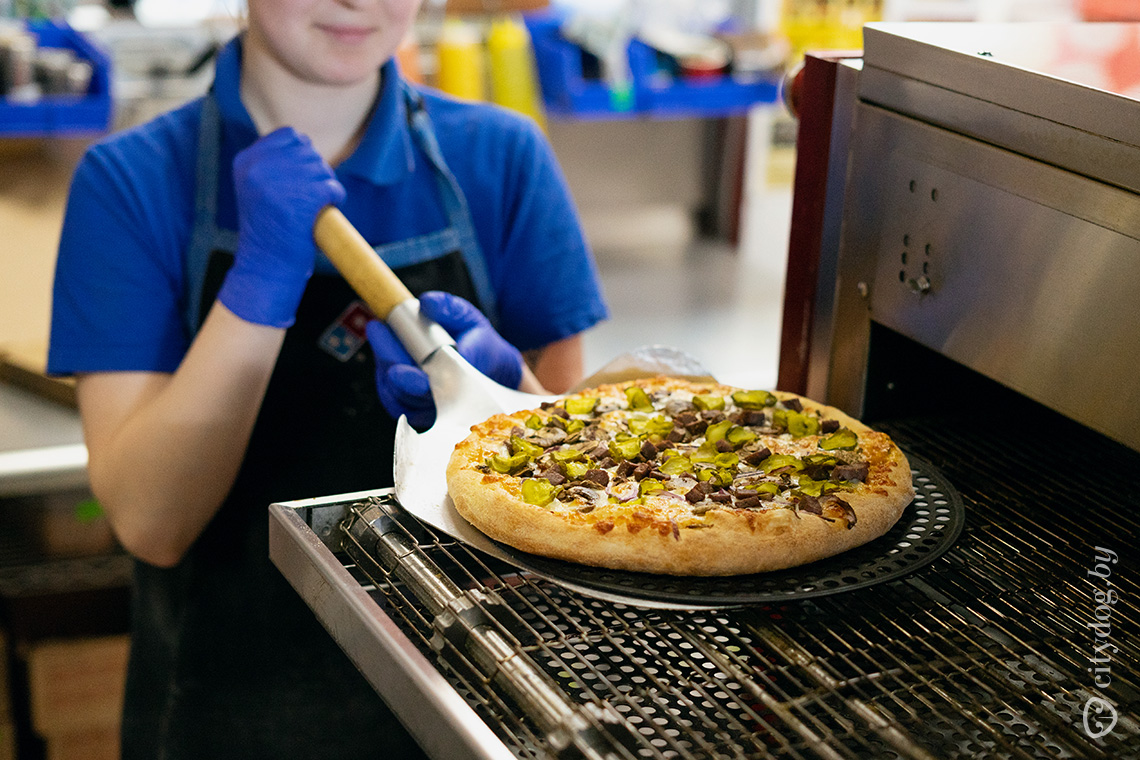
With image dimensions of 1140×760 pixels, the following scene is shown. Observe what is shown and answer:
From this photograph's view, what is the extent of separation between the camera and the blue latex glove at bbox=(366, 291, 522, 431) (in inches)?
48.8

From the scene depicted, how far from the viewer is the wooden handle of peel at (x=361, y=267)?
1.22 meters

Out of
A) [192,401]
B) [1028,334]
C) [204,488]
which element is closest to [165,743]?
[204,488]

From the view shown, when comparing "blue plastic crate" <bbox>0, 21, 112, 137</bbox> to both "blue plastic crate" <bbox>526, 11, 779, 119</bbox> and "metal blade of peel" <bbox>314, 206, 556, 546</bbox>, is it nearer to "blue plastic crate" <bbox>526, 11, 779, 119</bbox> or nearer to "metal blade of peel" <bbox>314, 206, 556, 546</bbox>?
"blue plastic crate" <bbox>526, 11, 779, 119</bbox>

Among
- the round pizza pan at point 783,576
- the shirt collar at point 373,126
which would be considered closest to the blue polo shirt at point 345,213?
A: the shirt collar at point 373,126

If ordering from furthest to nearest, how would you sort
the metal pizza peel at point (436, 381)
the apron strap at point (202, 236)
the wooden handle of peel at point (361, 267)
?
the apron strap at point (202, 236), the wooden handle of peel at point (361, 267), the metal pizza peel at point (436, 381)

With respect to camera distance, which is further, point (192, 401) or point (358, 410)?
point (358, 410)

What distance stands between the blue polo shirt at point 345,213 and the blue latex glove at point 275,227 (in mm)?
143

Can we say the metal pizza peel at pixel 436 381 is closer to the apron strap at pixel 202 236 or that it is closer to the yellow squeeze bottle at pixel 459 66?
the apron strap at pixel 202 236

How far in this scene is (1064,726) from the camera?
67cm

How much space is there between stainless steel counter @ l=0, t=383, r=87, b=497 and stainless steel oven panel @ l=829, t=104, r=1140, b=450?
4.19ft

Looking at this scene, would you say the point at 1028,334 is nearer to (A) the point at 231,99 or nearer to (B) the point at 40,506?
(A) the point at 231,99

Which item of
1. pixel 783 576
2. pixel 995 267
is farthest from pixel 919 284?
pixel 783 576

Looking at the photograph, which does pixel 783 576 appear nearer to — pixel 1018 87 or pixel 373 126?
pixel 1018 87

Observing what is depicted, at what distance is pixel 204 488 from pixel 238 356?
197mm
